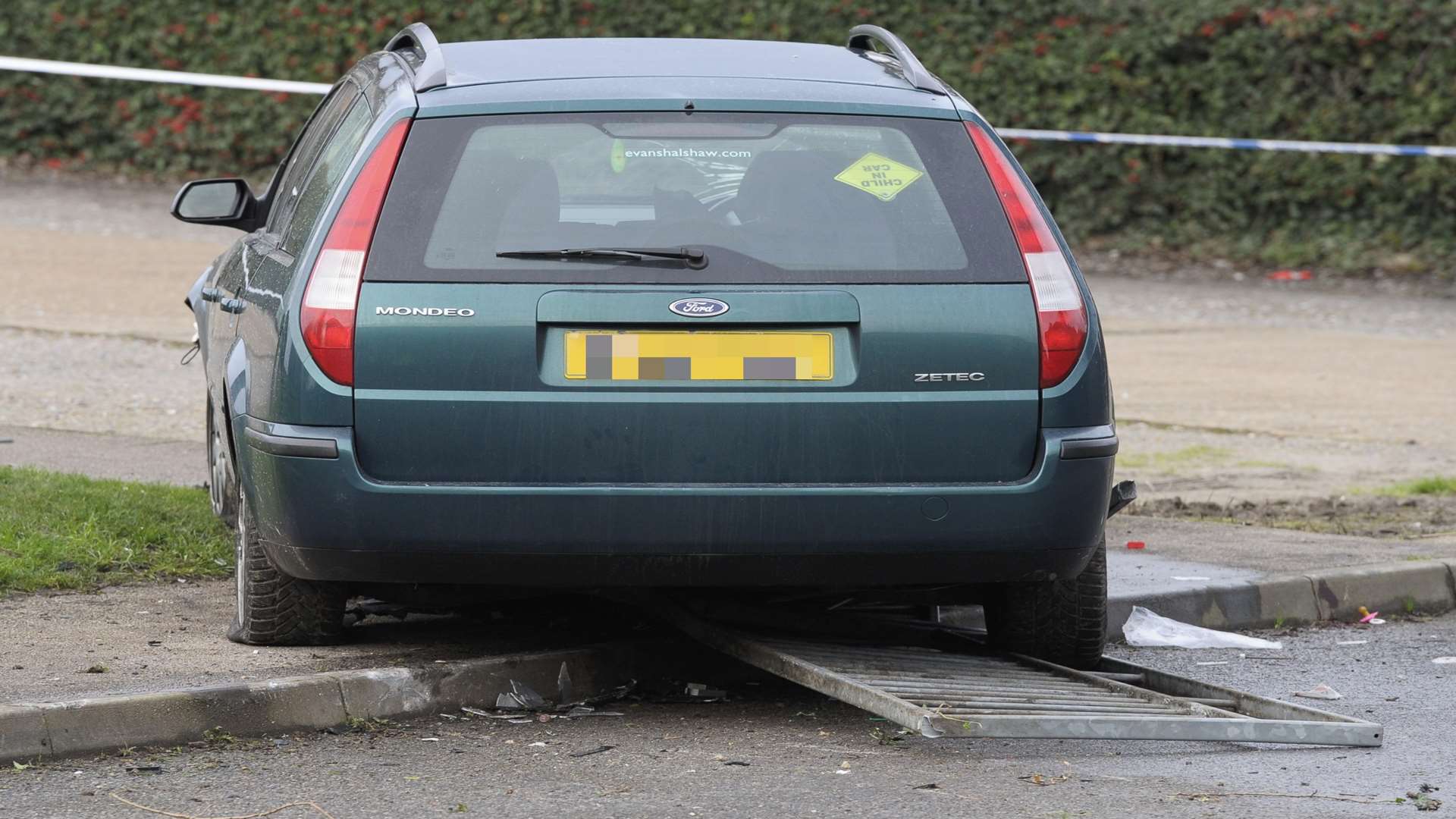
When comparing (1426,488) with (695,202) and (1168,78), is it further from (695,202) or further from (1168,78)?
(1168,78)

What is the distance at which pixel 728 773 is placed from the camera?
14.5 feet

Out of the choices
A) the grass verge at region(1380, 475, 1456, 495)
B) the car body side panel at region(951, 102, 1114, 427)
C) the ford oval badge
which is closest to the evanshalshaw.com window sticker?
the ford oval badge

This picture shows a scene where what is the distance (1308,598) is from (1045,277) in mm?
2392

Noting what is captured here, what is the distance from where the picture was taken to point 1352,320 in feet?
52.3

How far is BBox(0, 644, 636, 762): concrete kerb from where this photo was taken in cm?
441

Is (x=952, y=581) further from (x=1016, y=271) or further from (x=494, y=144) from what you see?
(x=494, y=144)

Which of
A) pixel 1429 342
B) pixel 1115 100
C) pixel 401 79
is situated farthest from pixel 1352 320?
pixel 401 79

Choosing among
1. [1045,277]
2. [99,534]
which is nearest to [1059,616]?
[1045,277]

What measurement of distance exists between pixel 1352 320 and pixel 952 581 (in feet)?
39.5

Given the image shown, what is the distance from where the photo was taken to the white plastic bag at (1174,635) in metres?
6.18

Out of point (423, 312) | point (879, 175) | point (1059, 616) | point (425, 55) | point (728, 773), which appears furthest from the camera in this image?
point (1059, 616)

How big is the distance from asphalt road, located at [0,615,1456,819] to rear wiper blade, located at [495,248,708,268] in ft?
3.65

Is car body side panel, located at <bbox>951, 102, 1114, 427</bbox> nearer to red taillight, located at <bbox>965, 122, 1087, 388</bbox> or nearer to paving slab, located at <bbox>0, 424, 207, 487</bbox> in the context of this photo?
red taillight, located at <bbox>965, 122, 1087, 388</bbox>

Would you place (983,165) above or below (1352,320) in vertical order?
above
